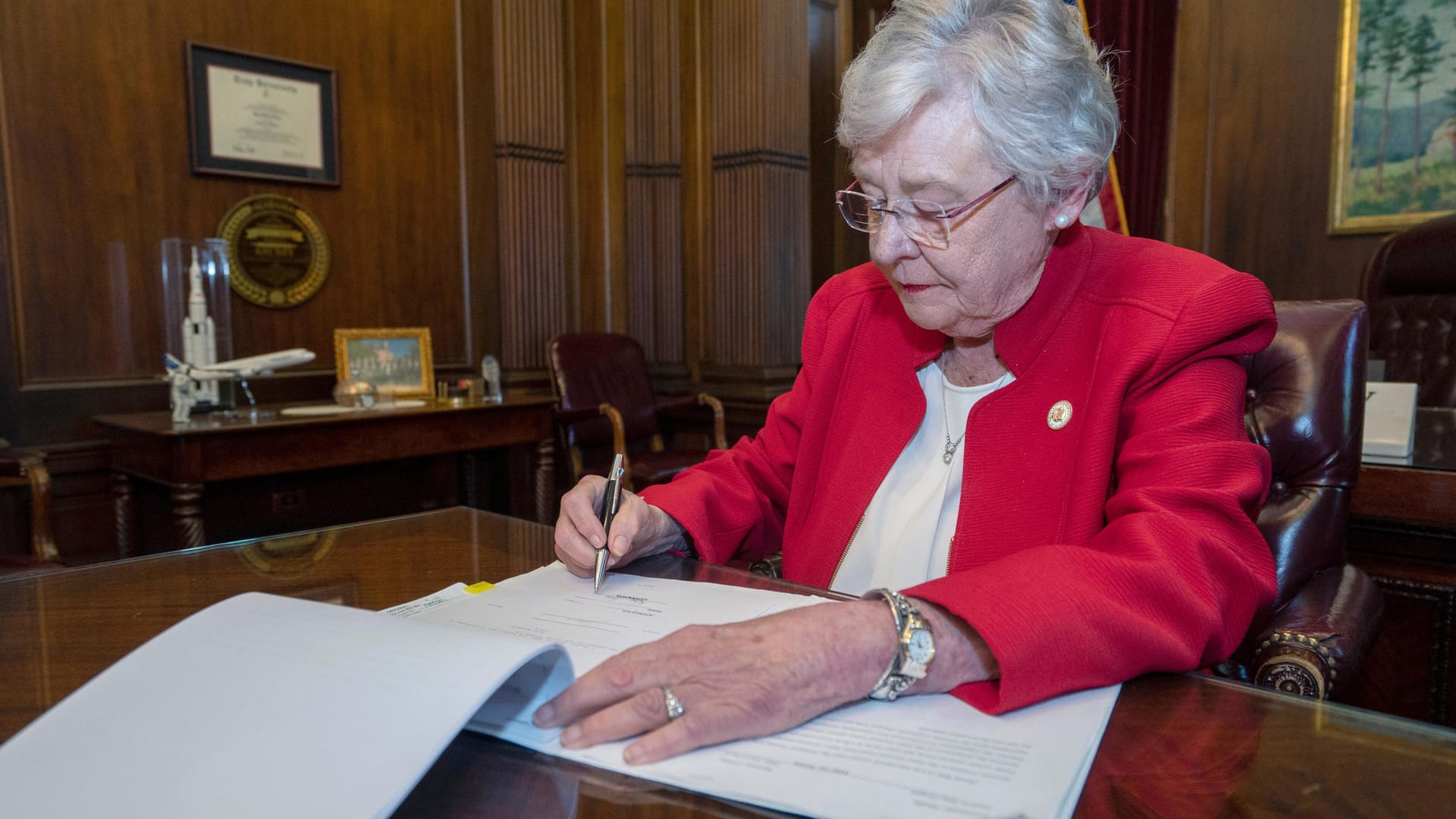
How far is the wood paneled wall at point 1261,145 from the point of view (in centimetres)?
446

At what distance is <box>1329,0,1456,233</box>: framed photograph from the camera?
13.5ft

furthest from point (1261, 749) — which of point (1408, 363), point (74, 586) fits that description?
point (1408, 363)

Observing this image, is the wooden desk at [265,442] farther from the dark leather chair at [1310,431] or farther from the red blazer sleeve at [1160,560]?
the dark leather chair at [1310,431]

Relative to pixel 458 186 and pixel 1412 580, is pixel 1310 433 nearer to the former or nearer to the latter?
pixel 1412 580

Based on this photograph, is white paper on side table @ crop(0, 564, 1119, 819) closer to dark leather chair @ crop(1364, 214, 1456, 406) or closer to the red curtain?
dark leather chair @ crop(1364, 214, 1456, 406)

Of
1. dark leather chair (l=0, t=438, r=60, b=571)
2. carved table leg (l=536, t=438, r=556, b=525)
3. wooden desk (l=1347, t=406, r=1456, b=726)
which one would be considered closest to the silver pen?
wooden desk (l=1347, t=406, r=1456, b=726)

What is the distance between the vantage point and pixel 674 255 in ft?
17.9

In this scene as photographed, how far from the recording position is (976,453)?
1293mm

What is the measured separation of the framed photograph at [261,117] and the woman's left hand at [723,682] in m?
3.94

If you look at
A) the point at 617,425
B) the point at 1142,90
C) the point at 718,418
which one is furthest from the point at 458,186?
the point at 1142,90

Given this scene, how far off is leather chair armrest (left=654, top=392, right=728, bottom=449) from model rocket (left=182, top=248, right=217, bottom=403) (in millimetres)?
2057

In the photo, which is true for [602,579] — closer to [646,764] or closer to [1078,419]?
[646,764]

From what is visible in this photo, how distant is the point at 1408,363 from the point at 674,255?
3.60m

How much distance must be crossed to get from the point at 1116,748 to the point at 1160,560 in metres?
0.27
